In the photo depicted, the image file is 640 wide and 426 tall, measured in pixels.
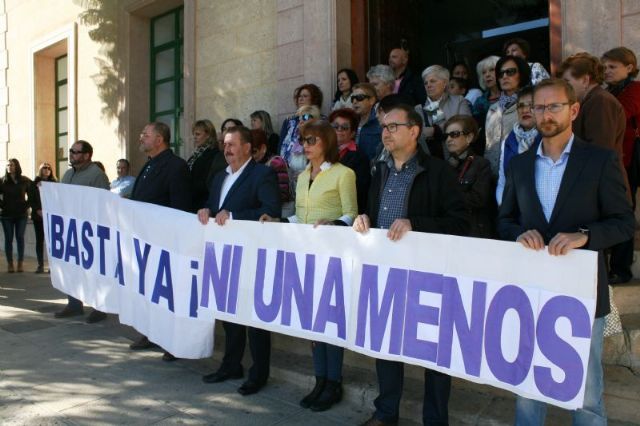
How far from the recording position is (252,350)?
156 inches

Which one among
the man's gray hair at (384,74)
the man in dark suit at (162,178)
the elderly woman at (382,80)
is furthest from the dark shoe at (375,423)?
the man's gray hair at (384,74)

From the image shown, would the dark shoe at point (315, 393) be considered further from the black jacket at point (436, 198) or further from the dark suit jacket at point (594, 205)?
the dark suit jacket at point (594, 205)

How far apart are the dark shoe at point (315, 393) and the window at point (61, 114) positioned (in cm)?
1159

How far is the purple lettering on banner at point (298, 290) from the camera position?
3.36 m

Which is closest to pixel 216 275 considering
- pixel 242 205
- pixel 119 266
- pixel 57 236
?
pixel 242 205

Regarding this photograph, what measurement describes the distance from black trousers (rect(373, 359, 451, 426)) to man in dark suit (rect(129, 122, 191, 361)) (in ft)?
7.61

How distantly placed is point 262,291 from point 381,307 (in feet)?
2.99

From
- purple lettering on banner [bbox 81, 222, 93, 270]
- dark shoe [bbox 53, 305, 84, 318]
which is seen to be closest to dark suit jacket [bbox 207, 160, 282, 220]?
purple lettering on banner [bbox 81, 222, 93, 270]

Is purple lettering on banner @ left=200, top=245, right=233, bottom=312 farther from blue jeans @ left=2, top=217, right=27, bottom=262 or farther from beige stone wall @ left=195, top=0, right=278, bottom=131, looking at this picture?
blue jeans @ left=2, top=217, right=27, bottom=262

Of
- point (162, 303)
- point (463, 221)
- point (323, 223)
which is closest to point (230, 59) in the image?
point (162, 303)

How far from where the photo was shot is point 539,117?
2.43 metres

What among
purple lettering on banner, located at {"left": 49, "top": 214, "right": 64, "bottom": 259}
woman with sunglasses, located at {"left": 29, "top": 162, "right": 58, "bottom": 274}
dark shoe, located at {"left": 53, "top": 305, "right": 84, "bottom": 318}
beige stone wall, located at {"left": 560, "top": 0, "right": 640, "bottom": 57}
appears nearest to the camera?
beige stone wall, located at {"left": 560, "top": 0, "right": 640, "bottom": 57}

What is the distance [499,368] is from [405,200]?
1049mm

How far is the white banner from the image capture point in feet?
8.09
